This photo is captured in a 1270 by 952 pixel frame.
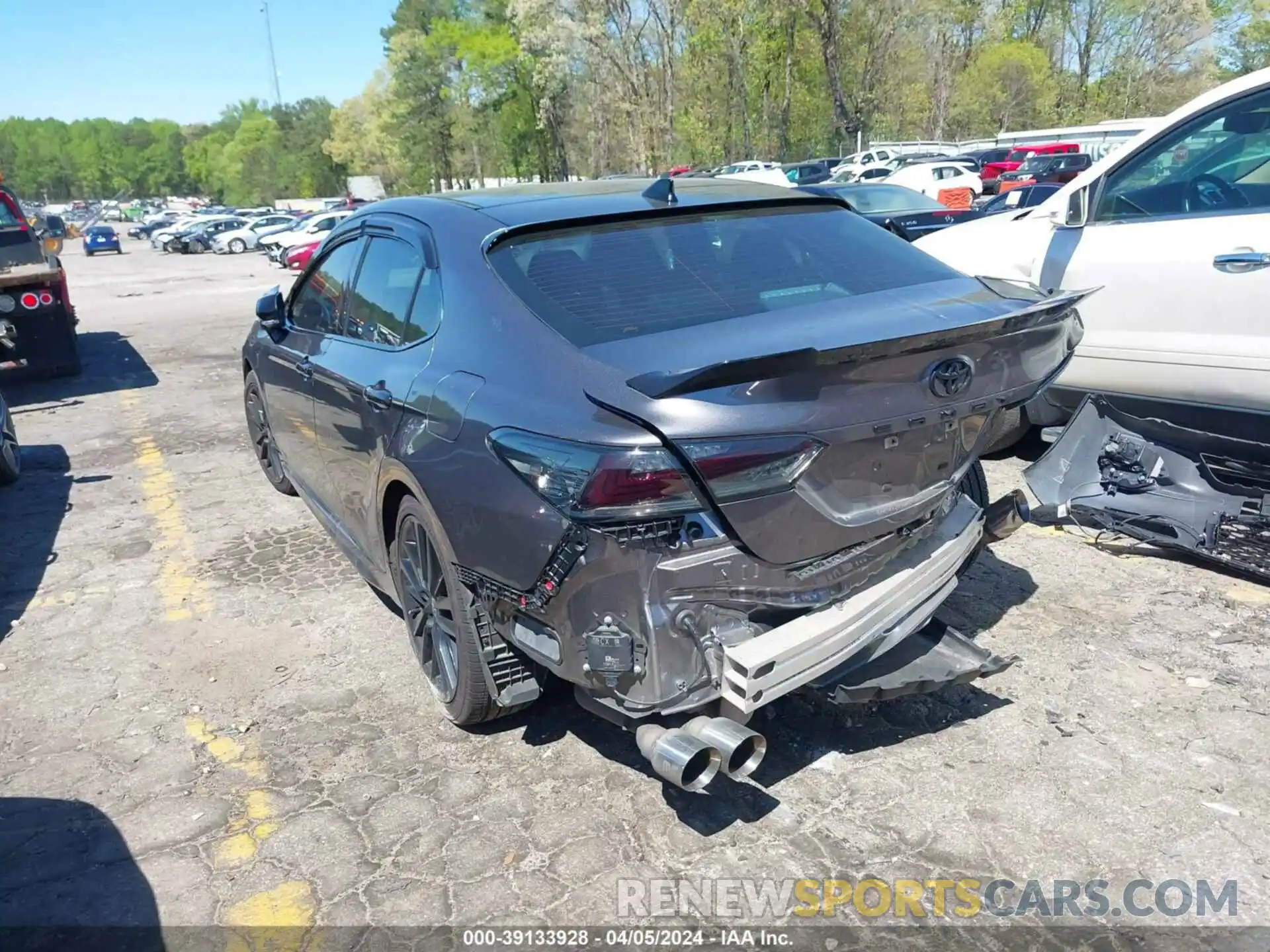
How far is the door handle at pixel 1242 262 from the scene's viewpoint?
4.24 meters

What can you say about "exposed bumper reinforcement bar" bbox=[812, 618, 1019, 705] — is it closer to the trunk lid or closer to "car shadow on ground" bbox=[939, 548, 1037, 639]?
the trunk lid

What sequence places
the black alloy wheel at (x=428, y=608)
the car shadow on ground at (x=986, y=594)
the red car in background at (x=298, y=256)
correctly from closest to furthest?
the black alloy wheel at (x=428, y=608) < the car shadow on ground at (x=986, y=594) < the red car in background at (x=298, y=256)

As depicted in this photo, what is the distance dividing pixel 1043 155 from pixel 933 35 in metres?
31.4

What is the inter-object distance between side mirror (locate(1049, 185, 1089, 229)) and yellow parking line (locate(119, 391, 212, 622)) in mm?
4868

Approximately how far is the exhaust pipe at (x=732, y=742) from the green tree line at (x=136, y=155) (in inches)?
4718

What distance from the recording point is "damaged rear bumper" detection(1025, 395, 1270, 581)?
4359 mm

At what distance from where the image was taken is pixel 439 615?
3.49m

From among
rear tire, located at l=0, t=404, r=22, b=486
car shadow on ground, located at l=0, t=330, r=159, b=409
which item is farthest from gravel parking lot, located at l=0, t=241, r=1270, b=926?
car shadow on ground, located at l=0, t=330, r=159, b=409

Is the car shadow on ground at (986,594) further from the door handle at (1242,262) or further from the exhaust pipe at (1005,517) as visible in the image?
the door handle at (1242,262)

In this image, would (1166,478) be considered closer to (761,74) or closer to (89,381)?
(89,381)

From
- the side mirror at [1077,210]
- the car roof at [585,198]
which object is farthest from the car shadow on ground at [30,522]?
the side mirror at [1077,210]

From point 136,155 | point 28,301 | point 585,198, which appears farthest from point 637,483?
point 136,155

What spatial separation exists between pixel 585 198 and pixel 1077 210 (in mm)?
3016

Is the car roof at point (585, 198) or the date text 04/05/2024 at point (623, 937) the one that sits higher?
the car roof at point (585, 198)
